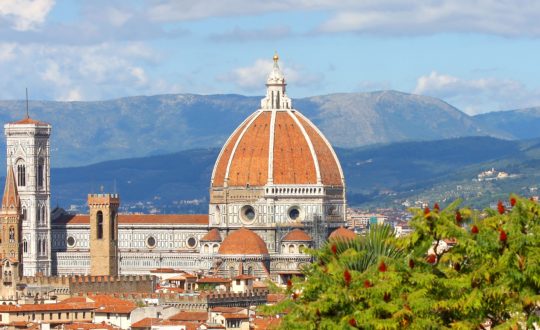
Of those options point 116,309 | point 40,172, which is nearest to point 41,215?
point 40,172

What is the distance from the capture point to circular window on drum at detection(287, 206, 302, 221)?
151125mm

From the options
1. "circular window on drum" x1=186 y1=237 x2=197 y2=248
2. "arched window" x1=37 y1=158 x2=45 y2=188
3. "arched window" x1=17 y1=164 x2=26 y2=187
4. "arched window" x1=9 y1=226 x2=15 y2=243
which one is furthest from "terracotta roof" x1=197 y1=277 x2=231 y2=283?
"arched window" x1=17 y1=164 x2=26 y2=187

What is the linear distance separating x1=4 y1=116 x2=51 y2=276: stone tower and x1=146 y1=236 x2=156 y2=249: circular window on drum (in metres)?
Answer: 6.90

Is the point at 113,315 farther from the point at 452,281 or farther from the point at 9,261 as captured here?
the point at 452,281

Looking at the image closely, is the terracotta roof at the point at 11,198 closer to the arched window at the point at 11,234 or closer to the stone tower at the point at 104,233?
the arched window at the point at 11,234

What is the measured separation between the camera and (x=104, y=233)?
148 meters

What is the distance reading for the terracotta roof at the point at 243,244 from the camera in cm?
14238

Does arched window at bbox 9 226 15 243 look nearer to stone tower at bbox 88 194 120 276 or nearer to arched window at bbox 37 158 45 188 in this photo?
stone tower at bbox 88 194 120 276

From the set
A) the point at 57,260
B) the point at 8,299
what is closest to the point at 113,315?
the point at 8,299

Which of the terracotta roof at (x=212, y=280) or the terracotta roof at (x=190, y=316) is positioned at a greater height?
the terracotta roof at (x=212, y=280)

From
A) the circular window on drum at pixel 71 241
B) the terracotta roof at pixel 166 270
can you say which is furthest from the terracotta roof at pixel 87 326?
the circular window on drum at pixel 71 241

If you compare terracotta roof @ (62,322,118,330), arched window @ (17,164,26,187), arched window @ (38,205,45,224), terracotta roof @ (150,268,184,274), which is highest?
arched window @ (17,164,26,187)

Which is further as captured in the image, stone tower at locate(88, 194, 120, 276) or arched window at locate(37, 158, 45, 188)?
arched window at locate(37, 158, 45, 188)

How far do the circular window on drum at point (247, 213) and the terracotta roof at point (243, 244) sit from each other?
19.4ft
